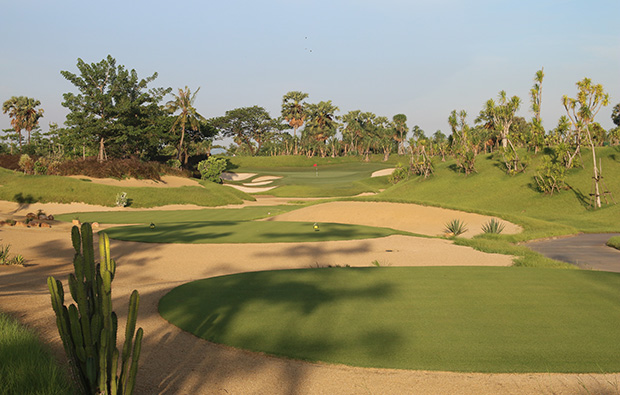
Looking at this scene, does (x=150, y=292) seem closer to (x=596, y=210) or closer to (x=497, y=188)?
(x=596, y=210)

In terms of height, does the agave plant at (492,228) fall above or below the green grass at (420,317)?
below

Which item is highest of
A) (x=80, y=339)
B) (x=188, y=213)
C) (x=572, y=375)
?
(x=80, y=339)

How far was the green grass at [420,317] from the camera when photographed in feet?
21.0

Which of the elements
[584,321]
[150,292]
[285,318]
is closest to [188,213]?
[150,292]

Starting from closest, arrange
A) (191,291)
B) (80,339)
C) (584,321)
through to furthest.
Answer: (80,339), (584,321), (191,291)

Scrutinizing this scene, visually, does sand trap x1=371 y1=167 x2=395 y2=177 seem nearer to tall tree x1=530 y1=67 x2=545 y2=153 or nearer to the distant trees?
tall tree x1=530 y1=67 x2=545 y2=153

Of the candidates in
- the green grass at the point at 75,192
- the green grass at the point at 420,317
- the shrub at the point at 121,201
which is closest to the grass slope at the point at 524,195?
the green grass at the point at 420,317

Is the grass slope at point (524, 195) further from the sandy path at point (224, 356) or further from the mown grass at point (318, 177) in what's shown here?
the sandy path at point (224, 356)

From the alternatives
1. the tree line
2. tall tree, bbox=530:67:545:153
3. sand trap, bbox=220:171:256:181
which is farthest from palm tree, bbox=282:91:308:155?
tall tree, bbox=530:67:545:153

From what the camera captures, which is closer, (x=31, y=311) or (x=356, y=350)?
(x=356, y=350)

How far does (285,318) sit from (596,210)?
34.6 metres

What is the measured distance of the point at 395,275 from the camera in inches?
438

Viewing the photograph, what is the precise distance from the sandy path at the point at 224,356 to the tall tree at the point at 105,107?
50.0 metres

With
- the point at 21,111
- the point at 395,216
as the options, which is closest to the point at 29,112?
the point at 21,111
